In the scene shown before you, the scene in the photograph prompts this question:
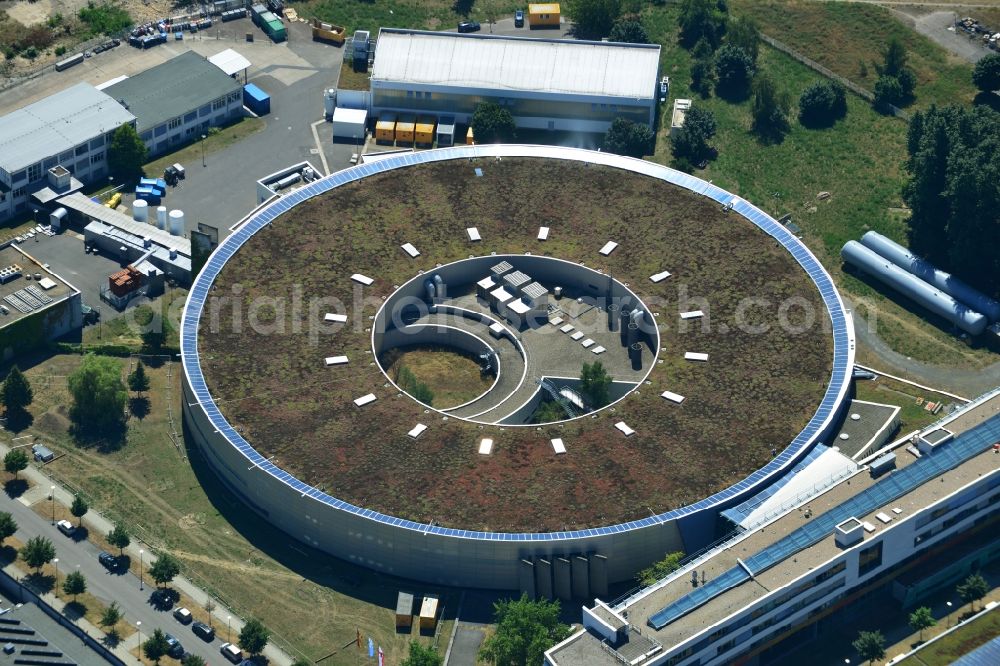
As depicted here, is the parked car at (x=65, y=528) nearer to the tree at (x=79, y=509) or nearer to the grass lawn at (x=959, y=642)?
the tree at (x=79, y=509)

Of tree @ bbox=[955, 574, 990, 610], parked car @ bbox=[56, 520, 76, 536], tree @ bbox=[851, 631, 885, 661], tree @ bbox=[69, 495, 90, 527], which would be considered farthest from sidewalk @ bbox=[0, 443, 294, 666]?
tree @ bbox=[955, 574, 990, 610]

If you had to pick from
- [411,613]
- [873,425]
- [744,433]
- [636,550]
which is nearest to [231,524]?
[411,613]

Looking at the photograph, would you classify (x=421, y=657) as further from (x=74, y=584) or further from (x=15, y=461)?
(x=15, y=461)

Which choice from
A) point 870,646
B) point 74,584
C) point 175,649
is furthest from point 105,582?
point 870,646

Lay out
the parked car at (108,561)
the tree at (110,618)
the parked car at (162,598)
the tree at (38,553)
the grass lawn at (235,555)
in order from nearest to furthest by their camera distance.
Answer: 1. the tree at (110,618)
2. the grass lawn at (235,555)
3. the parked car at (162,598)
4. the tree at (38,553)
5. the parked car at (108,561)

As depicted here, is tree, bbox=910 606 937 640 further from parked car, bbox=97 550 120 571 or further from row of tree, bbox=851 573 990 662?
parked car, bbox=97 550 120 571

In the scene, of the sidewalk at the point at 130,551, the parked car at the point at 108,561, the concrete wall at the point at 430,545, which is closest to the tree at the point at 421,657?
the concrete wall at the point at 430,545
